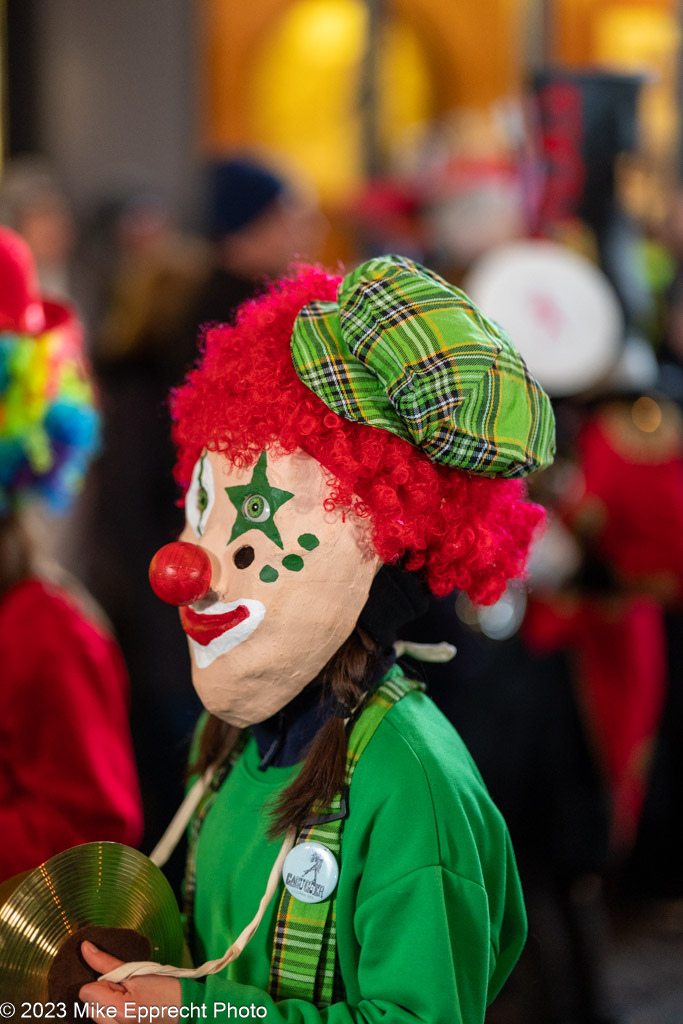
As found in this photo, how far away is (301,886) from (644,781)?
1.83 metres

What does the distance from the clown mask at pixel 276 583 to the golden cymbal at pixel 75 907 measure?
7.0 inches

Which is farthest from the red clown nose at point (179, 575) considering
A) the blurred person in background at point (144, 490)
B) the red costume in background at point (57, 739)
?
the blurred person in background at point (144, 490)

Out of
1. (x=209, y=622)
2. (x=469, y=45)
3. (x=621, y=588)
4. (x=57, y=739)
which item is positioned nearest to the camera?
(x=209, y=622)

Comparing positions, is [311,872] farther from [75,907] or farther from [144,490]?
[144,490]

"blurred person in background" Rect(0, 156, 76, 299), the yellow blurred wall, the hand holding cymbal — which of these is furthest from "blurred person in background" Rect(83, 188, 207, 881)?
the yellow blurred wall

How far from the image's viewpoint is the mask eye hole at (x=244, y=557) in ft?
3.40

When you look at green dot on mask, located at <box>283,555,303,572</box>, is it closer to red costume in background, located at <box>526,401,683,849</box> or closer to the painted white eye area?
the painted white eye area

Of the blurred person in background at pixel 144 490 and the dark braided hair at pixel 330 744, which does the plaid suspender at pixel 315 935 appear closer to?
the dark braided hair at pixel 330 744

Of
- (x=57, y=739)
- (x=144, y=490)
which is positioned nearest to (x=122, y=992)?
(x=57, y=739)

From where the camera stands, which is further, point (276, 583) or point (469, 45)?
point (469, 45)

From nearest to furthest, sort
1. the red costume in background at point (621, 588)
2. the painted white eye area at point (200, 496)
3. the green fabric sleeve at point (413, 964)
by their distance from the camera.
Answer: the green fabric sleeve at point (413, 964) → the painted white eye area at point (200, 496) → the red costume in background at point (621, 588)

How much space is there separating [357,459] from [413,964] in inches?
17.3

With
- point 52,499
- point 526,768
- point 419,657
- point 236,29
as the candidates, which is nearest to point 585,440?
point 526,768

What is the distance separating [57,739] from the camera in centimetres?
134
